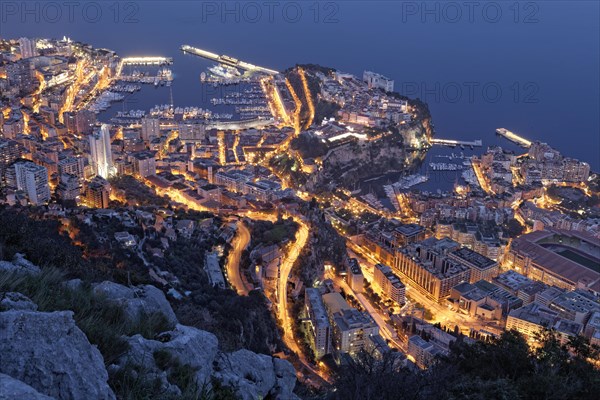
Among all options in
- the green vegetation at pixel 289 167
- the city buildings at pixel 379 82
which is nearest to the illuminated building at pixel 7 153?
the green vegetation at pixel 289 167

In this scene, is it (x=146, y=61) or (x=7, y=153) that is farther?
(x=146, y=61)

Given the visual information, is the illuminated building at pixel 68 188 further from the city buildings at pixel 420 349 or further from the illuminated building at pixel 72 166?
the city buildings at pixel 420 349

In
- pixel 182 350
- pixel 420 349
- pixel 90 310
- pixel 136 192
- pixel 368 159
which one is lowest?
pixel 420 349

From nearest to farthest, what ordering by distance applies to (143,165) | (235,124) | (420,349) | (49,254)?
(49,254) → (420,349) → (143,165) → (235,124)

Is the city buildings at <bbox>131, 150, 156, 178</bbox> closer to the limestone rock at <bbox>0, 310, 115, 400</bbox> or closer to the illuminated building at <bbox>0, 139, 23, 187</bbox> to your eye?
the illuminated building at <bbox>0, 139, 23, 187</bbox>

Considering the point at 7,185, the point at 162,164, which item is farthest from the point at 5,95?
the point at 7,185

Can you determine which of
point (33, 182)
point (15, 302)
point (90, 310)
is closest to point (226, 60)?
point (33, 182)

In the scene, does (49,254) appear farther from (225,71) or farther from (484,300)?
(225,71)
